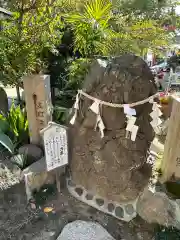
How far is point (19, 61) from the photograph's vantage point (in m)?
2.74

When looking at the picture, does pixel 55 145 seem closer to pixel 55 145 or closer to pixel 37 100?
pixel 55 145

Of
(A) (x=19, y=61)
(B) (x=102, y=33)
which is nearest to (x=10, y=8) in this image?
(A) (x=19, y=61)

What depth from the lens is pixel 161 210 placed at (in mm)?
1699

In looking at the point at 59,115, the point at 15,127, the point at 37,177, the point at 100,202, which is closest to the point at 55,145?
the point at 37,177

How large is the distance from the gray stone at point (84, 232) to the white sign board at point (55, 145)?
1.65 ft

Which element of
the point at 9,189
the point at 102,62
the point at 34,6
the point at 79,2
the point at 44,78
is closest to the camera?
the point at 102,62

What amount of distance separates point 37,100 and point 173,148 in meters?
1.49

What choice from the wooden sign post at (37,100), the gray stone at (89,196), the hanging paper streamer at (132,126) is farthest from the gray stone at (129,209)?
the wooden sign post at (37,100)

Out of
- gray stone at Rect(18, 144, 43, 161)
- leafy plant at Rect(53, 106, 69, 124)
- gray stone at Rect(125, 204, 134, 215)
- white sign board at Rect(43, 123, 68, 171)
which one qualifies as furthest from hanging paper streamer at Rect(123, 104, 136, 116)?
leafy plant at Rect(53, 106, 69, 124)

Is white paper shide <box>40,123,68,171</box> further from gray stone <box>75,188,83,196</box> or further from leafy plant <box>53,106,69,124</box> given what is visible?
leafy plant <box>53,106,69,124</box>

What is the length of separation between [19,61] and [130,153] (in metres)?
1.85

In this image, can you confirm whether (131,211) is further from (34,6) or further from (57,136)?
(34,6)

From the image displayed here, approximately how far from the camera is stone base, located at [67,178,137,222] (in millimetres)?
1852

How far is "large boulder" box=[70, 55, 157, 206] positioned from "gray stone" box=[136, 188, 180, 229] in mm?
134
